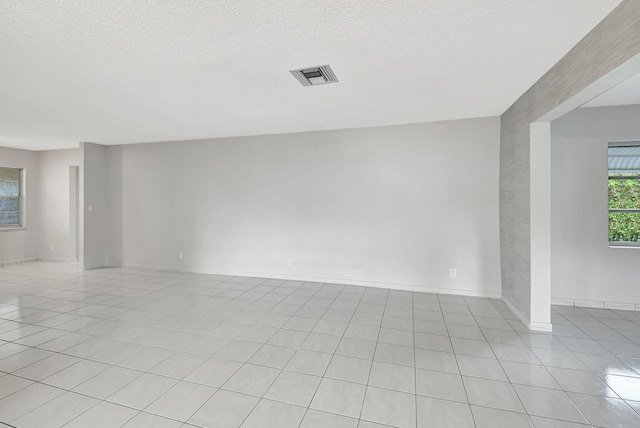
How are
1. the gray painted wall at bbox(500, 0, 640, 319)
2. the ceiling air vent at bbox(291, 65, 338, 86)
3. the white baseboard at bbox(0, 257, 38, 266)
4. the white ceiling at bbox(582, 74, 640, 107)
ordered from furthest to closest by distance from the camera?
1. the white baseboard at bbox(0, 257, 38, 266)
2. the white ceiling at bbox(582, 74, 640, 107)
3. the ceiling air vent at bbox(291, 65, 338, 86)
4. the gray painted wall at bbox(500, 0, 640, 319)

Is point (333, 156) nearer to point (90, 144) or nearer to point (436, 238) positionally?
point (436, 238)

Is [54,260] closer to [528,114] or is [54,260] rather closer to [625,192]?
[528,114]

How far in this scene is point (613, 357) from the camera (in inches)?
95.1

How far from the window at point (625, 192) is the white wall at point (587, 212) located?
0.19 m

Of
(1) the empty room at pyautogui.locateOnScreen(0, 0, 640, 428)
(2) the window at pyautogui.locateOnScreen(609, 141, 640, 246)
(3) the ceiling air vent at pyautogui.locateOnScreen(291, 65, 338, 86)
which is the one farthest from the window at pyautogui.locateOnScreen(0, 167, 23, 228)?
Result: (2) the window at pyautogui.locateOnScreen(609, 141, 640, 246)

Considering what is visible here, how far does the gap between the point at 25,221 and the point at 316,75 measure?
7727 mm

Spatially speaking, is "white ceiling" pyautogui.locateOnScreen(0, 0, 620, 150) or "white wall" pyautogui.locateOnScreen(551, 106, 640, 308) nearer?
"white ceiling" pyautogui.locateOnScreen(0, 0, 620, 150)

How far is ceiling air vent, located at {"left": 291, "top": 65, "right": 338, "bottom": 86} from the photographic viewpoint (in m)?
2.48

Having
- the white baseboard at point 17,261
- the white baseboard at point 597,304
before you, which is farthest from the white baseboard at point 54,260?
the white baseboard at point 597,304

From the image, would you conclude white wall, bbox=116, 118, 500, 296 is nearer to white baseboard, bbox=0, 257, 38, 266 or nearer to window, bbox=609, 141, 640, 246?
window, bbox=609, 141, 640, 246

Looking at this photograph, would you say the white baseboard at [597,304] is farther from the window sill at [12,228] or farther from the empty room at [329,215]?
the window sill at [12,228]

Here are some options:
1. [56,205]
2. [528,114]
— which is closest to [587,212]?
[528,114]

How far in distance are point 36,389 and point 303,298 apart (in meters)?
2.63

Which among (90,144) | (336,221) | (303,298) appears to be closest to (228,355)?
(303,298)
